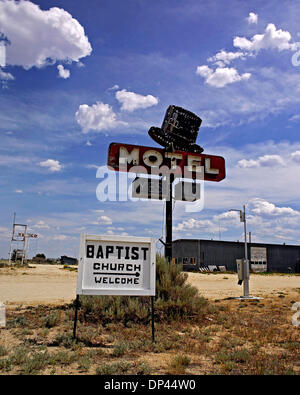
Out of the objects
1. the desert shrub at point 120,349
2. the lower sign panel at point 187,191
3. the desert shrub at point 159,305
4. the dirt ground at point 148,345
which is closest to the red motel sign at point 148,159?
the lower sign panel at point 187,191

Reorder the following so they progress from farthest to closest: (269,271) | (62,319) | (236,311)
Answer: (269,271)
(236,311)
(62,319)

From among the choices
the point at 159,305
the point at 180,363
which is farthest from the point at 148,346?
the point at 159,305

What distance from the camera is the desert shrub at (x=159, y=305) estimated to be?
313 inches

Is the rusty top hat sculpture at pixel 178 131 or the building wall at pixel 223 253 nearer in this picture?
the rusty top hat sculpture at pixel 178 131

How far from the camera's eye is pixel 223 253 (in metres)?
46.0

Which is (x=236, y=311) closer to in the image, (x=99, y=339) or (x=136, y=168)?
(x=99, y=339)

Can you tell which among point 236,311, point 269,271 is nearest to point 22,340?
point 236,311

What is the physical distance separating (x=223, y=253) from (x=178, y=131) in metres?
35.5

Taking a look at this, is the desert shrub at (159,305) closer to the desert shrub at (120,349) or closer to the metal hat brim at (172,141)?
the desert shrub at (120,349)

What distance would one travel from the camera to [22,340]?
6.18m

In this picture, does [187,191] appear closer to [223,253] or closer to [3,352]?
[3,352]

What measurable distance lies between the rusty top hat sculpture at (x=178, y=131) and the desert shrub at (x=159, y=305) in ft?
18.0

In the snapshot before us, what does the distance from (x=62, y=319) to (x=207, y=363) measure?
4.18 metres
